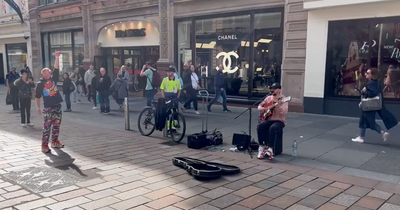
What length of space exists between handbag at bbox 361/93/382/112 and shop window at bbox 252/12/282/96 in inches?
202

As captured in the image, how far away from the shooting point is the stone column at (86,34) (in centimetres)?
1920

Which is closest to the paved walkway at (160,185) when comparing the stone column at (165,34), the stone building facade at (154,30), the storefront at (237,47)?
the stone building facade at (154,30)

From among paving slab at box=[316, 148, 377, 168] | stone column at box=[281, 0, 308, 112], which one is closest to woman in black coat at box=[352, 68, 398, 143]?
paving slab at box=[316, 148, 377, 168]

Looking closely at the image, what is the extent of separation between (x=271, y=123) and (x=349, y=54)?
5.94m

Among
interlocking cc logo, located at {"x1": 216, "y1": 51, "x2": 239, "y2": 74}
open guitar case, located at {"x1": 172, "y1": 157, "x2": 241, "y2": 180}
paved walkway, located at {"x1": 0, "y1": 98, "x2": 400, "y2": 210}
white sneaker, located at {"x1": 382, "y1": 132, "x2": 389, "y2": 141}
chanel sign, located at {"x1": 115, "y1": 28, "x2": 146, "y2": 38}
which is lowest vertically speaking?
paved walkway, located at {"x1": 0, "y1": 98, "x2": 400, "y2": 210}

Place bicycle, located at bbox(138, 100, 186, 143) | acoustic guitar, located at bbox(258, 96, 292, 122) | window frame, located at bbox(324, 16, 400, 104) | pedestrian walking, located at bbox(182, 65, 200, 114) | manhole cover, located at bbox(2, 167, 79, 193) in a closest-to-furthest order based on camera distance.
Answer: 1. manhole cover, located at bbox(2, 167, 79, 193)
2. acoustic guitar, located at bbox(258, 96, 292, 122)
3. bicycle, located at bbox(138, 100, 186, 143)
4. window frame, located at bbox(324, 16, 400, 104)
5. pedestrian walking, located at bbox(182, 65, 200, 114)

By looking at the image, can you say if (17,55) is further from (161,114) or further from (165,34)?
(161,114)

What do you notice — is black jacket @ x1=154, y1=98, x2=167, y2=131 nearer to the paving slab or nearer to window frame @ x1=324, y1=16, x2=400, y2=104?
the paving slab

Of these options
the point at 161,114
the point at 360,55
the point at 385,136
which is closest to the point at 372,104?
the point at 385,136

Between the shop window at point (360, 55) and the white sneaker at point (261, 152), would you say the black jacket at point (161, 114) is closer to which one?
the white sneaker at point (261, 152)

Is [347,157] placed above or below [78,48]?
below

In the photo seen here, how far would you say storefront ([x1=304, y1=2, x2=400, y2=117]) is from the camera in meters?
10.3

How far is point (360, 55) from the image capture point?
432 inches

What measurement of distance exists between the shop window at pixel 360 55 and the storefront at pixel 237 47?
1.94m
